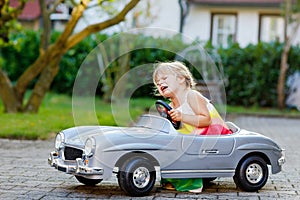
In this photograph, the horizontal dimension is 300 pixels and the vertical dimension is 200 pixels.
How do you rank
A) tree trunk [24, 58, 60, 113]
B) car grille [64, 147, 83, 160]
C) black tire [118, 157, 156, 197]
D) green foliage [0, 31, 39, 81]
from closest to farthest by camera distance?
1. black tire [118, 157, 156, 197]
2. car grille [64, 147, 83, 160]
3. tree trunk [24, 58, 60, 113]
4. green foliage [0, 31, 39, 81]

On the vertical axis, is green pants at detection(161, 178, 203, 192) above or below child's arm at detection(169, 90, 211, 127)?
below

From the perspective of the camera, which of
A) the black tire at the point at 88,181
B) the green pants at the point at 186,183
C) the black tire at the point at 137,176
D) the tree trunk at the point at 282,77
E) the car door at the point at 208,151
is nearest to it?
the black tire at the point at 137,176

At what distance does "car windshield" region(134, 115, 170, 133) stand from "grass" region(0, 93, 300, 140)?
1.61 feet

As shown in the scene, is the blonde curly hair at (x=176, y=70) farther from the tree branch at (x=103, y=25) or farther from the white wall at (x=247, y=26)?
the white wall at (x=247, y=26)

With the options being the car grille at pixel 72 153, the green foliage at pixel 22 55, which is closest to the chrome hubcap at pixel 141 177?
the car grille at pixel 72 153

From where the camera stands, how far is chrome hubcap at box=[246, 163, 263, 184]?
7.41m

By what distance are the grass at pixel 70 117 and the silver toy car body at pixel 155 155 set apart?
467mm

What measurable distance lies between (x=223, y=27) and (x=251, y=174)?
68.4 feet

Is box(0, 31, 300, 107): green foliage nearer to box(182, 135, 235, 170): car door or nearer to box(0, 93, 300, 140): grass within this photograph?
box(0, 93, 300, 140): grass

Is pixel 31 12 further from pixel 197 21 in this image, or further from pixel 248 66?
pixel 248 66

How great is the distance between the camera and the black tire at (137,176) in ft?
22.4

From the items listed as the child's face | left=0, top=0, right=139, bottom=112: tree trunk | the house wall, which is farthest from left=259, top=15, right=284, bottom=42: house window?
the child's face

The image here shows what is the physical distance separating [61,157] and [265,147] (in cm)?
208

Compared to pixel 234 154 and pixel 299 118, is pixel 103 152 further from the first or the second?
pixel 299 118
